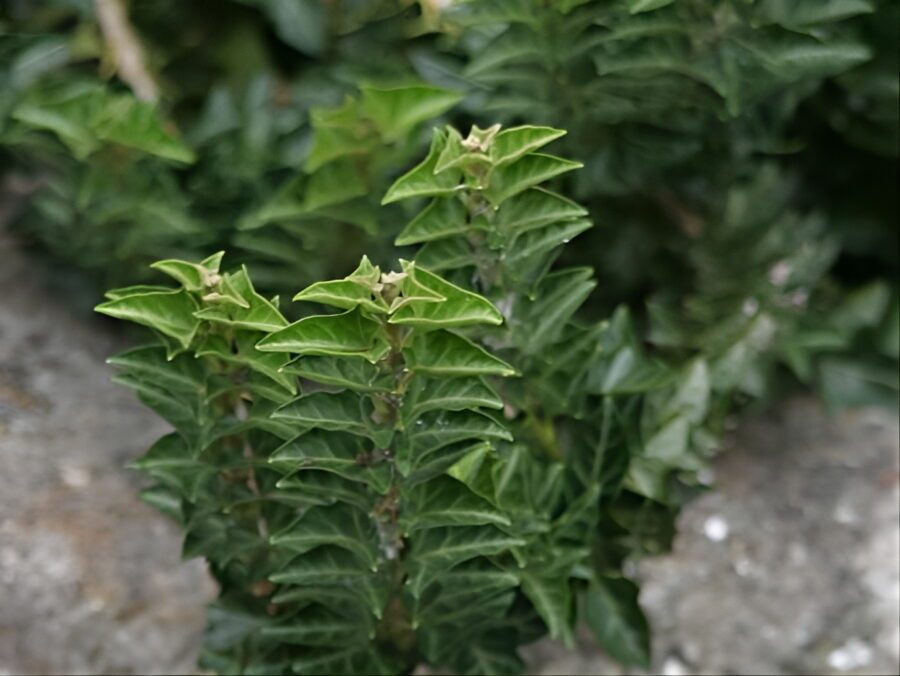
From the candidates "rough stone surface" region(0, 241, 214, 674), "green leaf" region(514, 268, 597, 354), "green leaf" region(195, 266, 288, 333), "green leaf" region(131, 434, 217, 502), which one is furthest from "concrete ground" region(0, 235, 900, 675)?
"green leaf" region(195, 266, 288, 333)

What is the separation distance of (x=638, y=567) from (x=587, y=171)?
476 millimetres

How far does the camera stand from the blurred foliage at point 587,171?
50.0 inches

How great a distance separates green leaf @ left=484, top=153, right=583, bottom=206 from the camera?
39.1 inches

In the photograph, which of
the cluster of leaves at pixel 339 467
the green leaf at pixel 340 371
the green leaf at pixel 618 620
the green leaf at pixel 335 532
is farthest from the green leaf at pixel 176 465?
the green leaf at pixel 618 620

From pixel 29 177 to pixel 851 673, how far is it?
121cm

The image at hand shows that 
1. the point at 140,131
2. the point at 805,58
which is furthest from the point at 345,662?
the point at 805,58

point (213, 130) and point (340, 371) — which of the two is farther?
point (213, 130)

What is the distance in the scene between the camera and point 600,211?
1.53 metres

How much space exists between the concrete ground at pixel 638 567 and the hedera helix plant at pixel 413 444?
121mm

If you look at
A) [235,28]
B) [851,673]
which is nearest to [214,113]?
[235,28]

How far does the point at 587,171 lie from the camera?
1.44 metres

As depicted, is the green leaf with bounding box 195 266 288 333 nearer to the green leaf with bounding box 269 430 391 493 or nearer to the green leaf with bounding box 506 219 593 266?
the green leaf with bounding box 269 430 391 493

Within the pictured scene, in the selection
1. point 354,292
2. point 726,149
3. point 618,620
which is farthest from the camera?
point 726,149

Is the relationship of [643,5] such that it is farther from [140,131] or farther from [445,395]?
[140,131]
